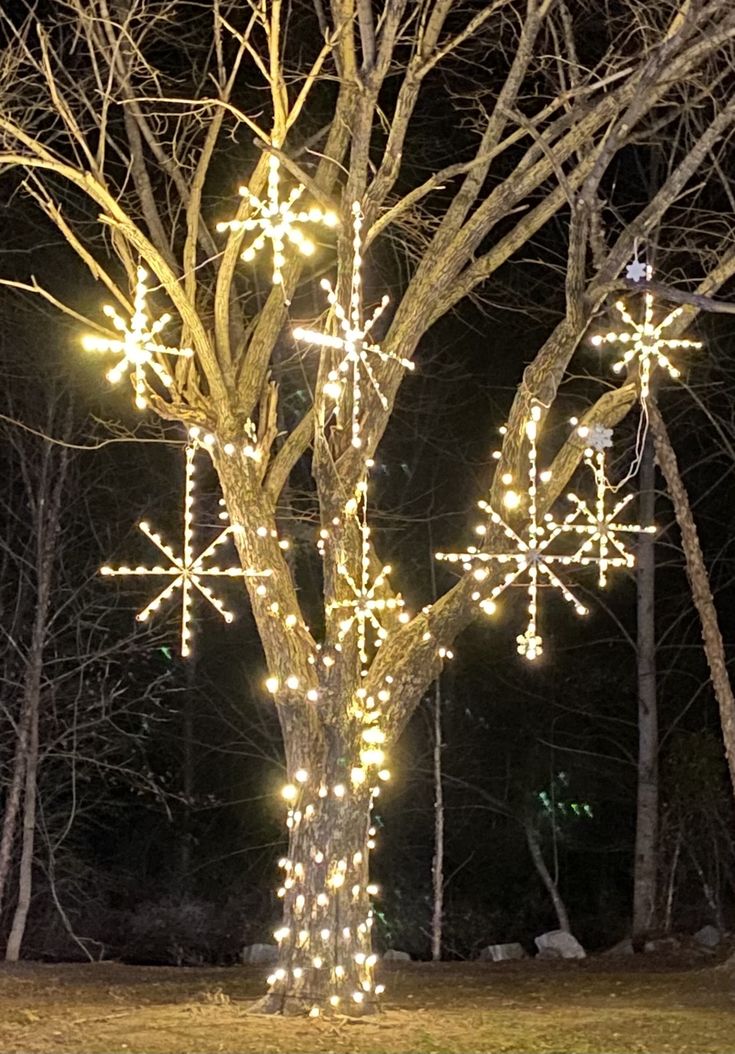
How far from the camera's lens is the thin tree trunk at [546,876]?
15.9m

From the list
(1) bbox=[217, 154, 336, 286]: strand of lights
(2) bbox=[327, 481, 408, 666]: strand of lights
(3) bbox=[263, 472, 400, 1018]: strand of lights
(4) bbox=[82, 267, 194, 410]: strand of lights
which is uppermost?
(1) bbox=[217, 154, 336, 286]: strand of lights

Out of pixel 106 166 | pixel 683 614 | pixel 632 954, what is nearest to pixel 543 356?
pixel 106 166

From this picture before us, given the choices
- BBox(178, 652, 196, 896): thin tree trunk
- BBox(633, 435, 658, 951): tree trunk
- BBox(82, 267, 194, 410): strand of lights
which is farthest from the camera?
BBox(178, 652, 196, 896): thin tree trunk

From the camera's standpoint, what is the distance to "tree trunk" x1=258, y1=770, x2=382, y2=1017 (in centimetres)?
754

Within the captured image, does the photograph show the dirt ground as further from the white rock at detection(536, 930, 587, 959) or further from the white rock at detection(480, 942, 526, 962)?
the white rock at detection(480, 942, 526, 962)

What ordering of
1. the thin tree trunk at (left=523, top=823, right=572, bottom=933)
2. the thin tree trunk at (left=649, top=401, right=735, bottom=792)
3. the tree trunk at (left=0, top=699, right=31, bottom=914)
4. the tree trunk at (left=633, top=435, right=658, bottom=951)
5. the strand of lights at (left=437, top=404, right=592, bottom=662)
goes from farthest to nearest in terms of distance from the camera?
1. the thin tree trunk at (left=523, top=823, right=572, bottom=933)
2. the tree trunk at (left=633, top=435, right=658, bottom=951)
3. the tree trunk at (left=0, top=699, right=31, bottom=914)
4. the thin tree trunk at (left=649, top=401, right=735, bottom=792)
5. the strand of lights at (left=437, top=404, right=592, bottom=662)

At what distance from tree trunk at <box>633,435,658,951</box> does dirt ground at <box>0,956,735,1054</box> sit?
2972 mm

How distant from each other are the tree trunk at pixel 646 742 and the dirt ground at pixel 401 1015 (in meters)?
2.97

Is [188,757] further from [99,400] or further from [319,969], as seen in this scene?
[319,969]

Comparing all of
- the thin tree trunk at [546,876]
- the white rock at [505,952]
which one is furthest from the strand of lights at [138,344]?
the thin tree trunk at [546,876]

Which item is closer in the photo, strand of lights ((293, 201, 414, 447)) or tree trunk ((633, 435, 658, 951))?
strand of lights ((293, 201, 414, 447))

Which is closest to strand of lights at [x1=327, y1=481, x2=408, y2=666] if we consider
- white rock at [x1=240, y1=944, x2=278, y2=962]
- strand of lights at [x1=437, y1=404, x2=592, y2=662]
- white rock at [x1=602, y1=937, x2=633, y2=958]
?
strand of lights at [x1=437, y1=404, x2=592, y2=662]

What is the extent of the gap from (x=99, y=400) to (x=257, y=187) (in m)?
5.83

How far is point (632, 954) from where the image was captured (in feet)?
40.8
